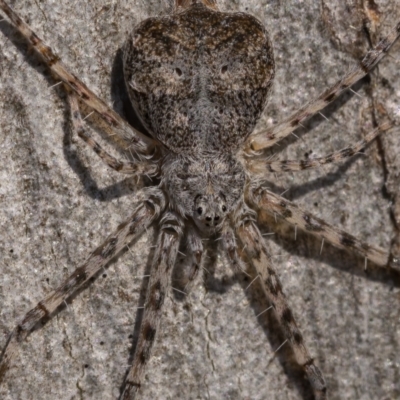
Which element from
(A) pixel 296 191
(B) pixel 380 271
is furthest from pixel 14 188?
(B) pixel 380 271

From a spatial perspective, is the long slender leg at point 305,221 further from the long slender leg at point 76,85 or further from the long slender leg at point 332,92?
the long slender leg at point 76,85

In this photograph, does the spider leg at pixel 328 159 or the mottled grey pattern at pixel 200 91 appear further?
the spider leg at pixel 328 159

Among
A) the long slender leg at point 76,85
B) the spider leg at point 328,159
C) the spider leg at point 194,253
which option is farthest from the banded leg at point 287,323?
the long slender leg at point 76,85

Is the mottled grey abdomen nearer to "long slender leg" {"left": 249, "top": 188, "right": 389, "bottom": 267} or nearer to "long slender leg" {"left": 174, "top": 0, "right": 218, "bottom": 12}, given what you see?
"long slender leg" {"left": 174, "top": 0, "right": 218, "bottom": 12}

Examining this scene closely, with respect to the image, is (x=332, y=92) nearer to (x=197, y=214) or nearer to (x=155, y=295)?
(x=197, y=214)

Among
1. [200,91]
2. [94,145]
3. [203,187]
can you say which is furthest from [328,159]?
[94,145]

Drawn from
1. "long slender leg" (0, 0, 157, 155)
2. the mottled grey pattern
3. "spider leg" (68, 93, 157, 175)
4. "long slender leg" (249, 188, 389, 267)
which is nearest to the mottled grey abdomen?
the mottled grey pattern

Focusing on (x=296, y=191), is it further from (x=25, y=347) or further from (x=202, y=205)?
(x=25, y=347)
